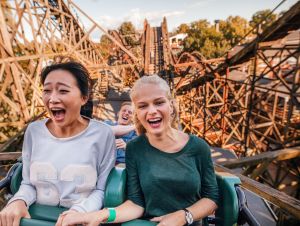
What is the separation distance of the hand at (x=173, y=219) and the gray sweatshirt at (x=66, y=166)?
1.42 feet

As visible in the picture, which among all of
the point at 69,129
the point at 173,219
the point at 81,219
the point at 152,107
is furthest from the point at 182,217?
the point at 69,129

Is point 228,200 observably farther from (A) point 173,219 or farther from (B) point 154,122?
(B) point 154,122

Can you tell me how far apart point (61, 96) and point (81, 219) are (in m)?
0.76

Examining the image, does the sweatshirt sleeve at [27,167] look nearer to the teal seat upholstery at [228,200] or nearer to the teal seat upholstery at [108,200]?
the teal seat upholstery at [108,200]

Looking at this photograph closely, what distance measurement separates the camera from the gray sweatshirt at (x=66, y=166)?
1518mm

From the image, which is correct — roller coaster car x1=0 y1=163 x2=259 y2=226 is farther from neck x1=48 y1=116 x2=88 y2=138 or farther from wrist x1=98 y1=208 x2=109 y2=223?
neck x1=48 y1=116 x2=88 y2=138

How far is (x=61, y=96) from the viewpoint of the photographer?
147 cm

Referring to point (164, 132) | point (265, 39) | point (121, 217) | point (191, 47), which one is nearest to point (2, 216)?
point (121, 217)

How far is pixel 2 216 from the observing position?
1340 mm

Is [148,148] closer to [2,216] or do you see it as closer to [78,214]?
[78,214]

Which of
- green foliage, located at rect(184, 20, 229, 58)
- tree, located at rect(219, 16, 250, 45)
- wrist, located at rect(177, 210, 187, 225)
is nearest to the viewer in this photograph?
wrist, located at rect(177, 210, 187, 225)

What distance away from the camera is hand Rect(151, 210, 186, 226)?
1.36 metres

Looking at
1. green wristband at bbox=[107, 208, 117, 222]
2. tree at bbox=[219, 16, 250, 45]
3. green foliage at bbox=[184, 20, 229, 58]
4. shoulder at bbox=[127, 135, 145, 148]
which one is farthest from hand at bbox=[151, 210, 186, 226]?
tree at bbox=[219, 16, 250, 45]

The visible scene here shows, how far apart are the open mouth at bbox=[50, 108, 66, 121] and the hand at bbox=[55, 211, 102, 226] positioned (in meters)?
0.60
